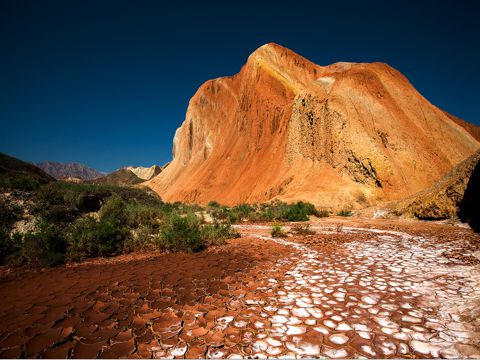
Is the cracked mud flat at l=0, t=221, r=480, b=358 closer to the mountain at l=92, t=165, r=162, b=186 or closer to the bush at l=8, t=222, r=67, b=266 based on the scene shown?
the bush at l=8, t=222, r=67, b=266

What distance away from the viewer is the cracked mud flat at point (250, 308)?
2.18m

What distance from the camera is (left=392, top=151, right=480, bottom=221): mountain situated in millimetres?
9328

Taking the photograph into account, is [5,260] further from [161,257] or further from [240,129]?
[240,129]

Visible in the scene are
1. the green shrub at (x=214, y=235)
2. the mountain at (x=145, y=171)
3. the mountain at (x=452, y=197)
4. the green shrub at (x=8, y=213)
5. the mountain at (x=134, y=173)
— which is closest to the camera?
Answer: the green shrub at (x=214, y=235)

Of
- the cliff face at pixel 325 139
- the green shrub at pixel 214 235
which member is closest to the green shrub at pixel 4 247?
the green shrub at pixel 214 235

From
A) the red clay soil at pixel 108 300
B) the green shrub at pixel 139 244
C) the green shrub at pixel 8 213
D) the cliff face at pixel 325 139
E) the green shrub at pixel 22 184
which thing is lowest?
the red clay soil at pixel 108 300

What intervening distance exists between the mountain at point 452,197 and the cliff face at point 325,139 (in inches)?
260

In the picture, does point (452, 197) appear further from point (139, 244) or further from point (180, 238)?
point (139, 244)

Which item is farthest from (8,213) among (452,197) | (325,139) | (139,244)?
Result: (325,139)

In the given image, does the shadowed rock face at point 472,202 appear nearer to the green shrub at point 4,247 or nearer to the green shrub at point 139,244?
the green shrub at point 139,244

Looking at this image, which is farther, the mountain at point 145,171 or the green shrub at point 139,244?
the mountain at point 145,171

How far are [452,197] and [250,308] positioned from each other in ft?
36.1

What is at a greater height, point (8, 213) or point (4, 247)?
point (8, 213)

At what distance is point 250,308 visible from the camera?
2912 millimetres
